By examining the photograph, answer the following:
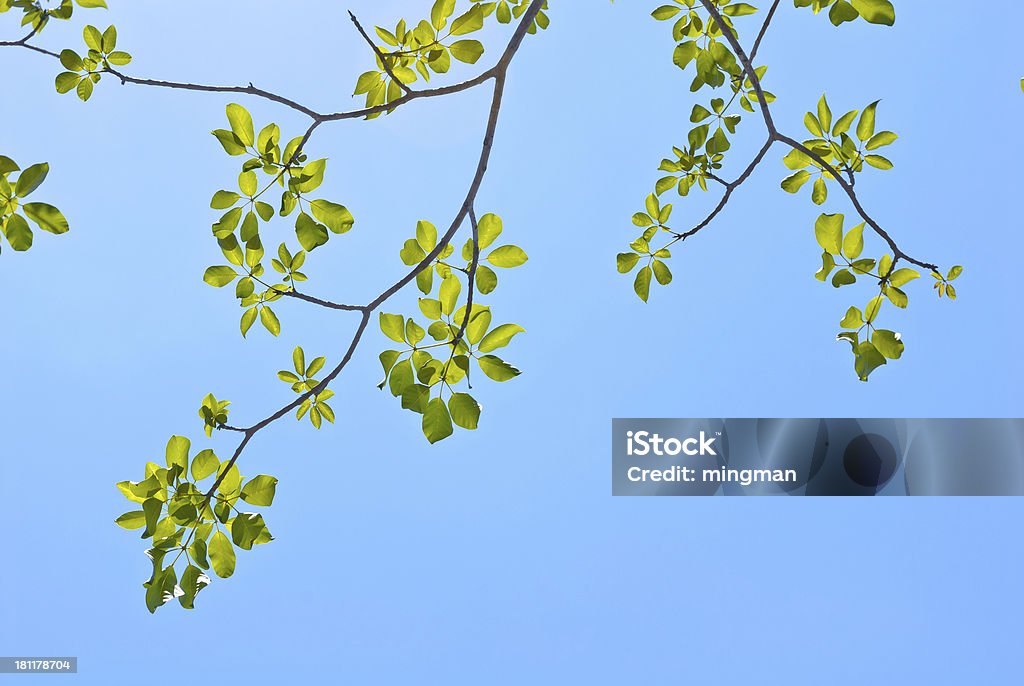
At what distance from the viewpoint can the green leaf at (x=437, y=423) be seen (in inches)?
43.8

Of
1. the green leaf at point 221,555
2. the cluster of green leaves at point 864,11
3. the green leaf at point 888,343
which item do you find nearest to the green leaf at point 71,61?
the green leaf at point 221,555

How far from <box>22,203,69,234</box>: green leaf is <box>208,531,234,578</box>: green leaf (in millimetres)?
485

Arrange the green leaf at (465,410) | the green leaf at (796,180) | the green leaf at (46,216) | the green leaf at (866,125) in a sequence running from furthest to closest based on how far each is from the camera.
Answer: the green leaf at (796,180) < the green leaf at (866,125) < the green leaf at (46,216) < the green leaf at (465,410)

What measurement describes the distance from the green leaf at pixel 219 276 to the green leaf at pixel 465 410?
0.50 meters

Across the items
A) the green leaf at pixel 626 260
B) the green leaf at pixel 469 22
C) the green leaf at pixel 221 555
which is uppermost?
the green leaf at pixel 469 22

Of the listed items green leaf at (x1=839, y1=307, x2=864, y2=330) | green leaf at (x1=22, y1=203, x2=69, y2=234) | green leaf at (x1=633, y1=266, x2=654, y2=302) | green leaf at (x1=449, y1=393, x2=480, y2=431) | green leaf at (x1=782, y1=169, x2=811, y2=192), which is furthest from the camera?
green leaf at (x1=633, y1=266, x2=654, y2=302)

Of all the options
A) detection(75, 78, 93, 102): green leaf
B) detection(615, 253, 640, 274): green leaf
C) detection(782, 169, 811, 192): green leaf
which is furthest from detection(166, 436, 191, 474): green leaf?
detection(782, 169, 811, 192): green leaf

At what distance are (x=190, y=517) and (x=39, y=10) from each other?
3.10 ft

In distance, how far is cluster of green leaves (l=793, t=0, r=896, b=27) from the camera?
3.70 feet

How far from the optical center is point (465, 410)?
1112 millimetres

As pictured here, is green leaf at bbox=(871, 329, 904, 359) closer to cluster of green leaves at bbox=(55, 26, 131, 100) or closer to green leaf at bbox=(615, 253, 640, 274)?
green leaf at bbox=(615, 253, 640, 274)

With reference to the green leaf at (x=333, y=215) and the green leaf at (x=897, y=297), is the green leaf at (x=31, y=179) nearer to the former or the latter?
the green leaf at (x=333, y=215)

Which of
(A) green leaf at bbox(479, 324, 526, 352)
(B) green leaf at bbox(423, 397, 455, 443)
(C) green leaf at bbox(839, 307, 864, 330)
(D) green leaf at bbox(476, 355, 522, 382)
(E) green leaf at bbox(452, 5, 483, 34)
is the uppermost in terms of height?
(E) green leaf at bbox(452, 5, 483, 34)

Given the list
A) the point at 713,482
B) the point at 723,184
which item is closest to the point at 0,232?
the point at 723,184
